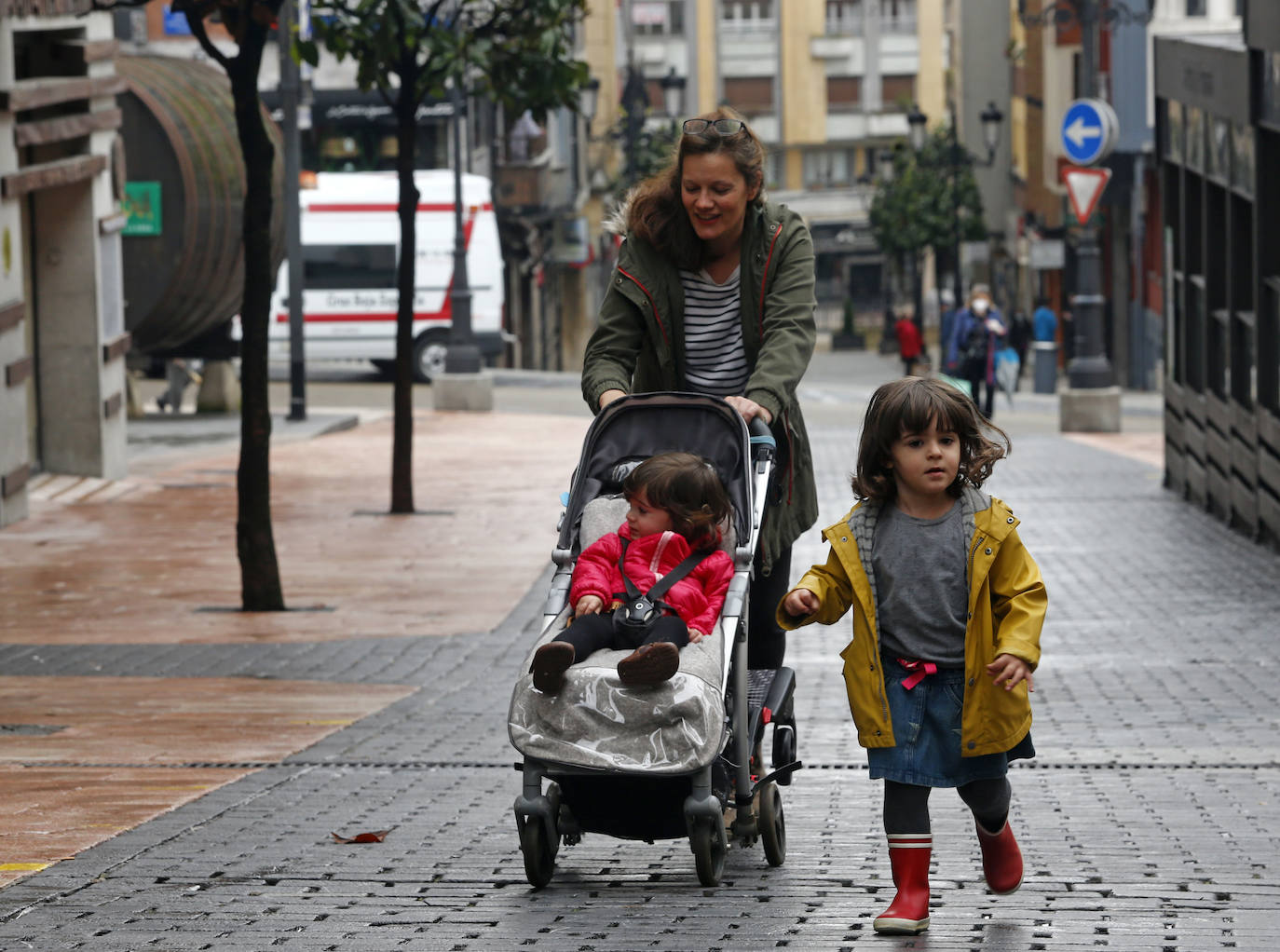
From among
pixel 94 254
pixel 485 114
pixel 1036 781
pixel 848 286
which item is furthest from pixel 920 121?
pixel 848 286

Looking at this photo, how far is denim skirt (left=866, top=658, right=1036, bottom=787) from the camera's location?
473 centimetres

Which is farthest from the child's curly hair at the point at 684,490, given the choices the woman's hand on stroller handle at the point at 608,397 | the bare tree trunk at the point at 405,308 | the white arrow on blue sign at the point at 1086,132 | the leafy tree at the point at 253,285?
the white arrow on blue sign at the point at 1086,132

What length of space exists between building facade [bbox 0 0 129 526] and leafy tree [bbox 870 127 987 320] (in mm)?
38575

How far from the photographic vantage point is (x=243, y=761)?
7258 millimetres

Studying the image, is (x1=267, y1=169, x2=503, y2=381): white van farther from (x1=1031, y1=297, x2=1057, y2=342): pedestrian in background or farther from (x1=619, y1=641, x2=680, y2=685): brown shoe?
(x1=619, y1=641, x2=680, y2=685): brown shoe

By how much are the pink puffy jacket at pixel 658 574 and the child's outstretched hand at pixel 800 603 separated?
15.6 inches

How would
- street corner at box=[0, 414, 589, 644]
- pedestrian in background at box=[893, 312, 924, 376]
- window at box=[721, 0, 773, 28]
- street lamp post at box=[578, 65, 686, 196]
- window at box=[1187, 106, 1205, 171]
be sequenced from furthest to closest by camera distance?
A: window at box=[721, 0, 773, 28] < street lamp post at box=[578, 65, 686, 196] < pedestrian in background at box=[893, 312, 924, 376] < window at box=[1187, 106, 1205, 171] < street corner at box=[0, 414, 589, 644]

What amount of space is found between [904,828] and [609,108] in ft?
222

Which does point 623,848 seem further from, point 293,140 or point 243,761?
point 293,140

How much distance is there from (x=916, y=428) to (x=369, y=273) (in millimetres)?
30173

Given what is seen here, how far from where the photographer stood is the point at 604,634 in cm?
499

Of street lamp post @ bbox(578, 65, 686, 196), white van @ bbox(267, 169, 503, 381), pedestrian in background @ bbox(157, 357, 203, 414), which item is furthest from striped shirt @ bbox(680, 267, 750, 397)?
street lamp post @ bbox(578, 65, 686, 196)

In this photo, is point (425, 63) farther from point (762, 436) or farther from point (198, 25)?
point (762, 436)

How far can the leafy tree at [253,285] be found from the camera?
1102cm
